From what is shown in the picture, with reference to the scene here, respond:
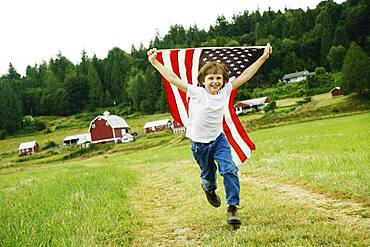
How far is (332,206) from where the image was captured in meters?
7.53

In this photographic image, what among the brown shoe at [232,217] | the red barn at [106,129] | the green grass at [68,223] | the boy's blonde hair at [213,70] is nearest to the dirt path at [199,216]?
the brown shoe at [232,217]

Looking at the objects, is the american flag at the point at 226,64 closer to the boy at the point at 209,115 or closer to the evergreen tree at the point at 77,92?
the boy at the point at 209,115

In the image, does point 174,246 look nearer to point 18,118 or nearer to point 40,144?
point 40,144

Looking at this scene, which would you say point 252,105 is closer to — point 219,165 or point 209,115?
point 209,115

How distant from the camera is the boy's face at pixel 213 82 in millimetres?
7555

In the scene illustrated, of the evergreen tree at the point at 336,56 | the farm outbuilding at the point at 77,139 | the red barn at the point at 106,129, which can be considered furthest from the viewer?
the evergreen tree at the point at 336,56

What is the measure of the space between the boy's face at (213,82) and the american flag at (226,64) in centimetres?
184

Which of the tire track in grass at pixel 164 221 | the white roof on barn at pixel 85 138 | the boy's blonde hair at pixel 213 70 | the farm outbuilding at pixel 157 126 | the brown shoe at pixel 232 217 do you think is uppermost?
the boy's blonde hair at pixel 213 70

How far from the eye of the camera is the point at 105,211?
8438 millimetres

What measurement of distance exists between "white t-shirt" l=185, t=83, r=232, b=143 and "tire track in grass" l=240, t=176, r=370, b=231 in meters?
2.17

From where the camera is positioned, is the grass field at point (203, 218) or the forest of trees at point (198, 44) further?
the forest of trees at point (198, 44)

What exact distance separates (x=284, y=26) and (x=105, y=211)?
168649 mm

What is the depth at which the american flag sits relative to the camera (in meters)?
9.67

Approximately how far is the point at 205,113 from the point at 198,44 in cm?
18087
